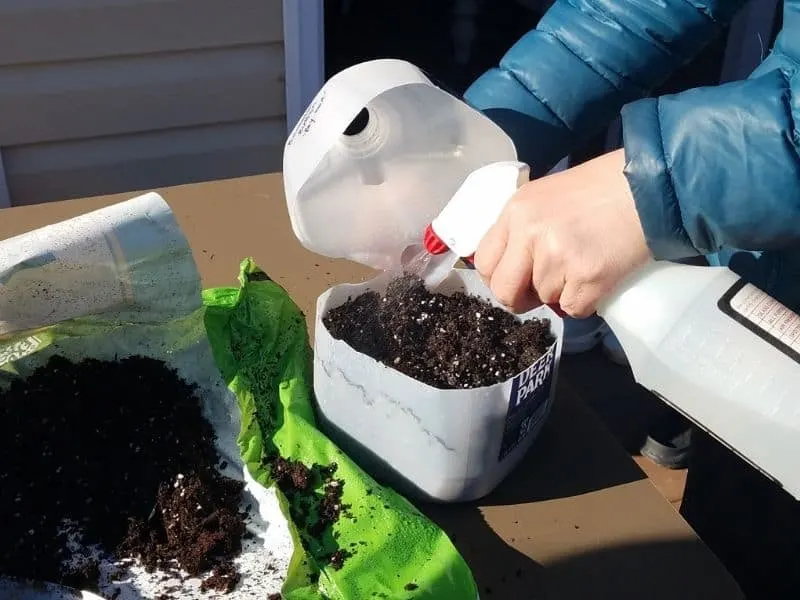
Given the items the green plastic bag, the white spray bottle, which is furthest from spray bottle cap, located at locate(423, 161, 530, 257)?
the green plastic bag

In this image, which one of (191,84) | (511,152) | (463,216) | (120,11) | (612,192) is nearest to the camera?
(612,192)

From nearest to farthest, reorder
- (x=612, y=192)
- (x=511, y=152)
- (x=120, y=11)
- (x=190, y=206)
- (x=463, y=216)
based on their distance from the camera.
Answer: (x=612, y=192)
(x=463, y=216)
(x=511, y=152)
(x=190, y=206)
(x=120, y=11)

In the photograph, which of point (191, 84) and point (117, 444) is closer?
point (117, 444)

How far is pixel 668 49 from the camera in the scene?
0.92 meters

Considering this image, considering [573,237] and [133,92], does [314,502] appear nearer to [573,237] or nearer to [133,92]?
[573,237]

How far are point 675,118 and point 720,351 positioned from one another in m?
0.19

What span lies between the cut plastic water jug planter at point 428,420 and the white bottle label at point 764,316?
7.7 inches

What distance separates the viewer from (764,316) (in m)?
0.68

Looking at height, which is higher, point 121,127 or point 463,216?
point 463,216

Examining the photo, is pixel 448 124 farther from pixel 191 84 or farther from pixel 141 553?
pixel 191 84

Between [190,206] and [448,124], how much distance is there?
54cm

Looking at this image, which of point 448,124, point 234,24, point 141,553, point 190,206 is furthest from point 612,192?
point 234,24

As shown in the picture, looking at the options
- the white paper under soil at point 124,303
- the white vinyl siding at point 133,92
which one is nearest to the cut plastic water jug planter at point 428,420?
the white paper under soil at point 124,303

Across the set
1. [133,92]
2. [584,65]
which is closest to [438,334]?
[584,65]
